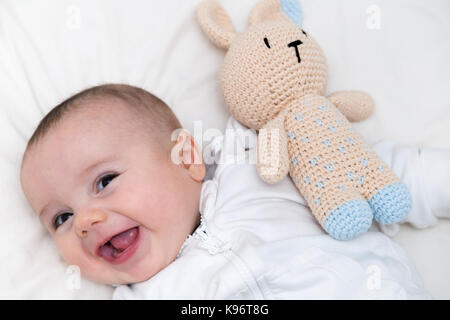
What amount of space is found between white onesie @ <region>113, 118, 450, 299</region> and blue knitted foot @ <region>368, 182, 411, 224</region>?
0.09 meters

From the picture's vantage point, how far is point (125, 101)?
1038 millimetres

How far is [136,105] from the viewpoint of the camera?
1.05 meters

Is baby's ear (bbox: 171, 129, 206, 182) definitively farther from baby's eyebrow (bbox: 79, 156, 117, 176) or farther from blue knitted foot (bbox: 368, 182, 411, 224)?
blue knitted foot (bbox: 368, 182, 411, 224)

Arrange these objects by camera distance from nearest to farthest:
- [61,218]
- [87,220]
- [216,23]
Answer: [87,220] → [61,218] → [216,23]

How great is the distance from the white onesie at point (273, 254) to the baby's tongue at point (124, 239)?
97mm

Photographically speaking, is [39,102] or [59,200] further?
[39,102]

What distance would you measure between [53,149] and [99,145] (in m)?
0.10

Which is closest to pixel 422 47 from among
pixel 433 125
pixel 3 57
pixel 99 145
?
pixel 433 125

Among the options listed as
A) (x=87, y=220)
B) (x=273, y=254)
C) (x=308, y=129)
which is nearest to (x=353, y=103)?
(x=308, y=129)

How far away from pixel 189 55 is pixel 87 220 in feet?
1.97

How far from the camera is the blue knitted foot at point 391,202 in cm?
91

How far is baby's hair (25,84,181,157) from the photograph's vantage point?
1.00 metres

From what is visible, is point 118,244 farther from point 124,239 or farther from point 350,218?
point 350,218
